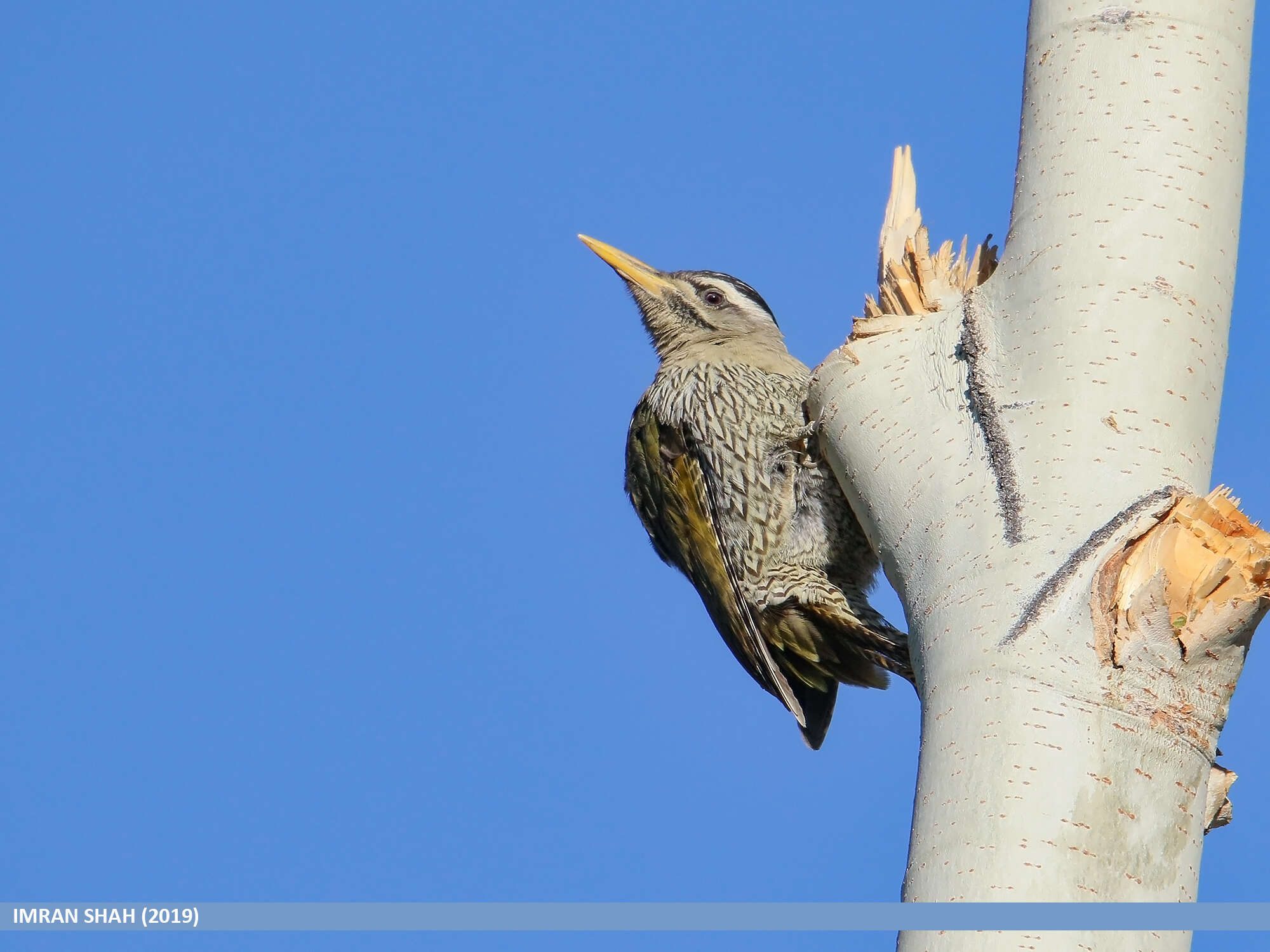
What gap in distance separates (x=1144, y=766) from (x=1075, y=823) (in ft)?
0.66

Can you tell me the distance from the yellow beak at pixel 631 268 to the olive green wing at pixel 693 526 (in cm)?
99

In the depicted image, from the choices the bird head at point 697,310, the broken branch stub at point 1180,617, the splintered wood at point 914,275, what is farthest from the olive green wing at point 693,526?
the broken branch stub at point 1180,617

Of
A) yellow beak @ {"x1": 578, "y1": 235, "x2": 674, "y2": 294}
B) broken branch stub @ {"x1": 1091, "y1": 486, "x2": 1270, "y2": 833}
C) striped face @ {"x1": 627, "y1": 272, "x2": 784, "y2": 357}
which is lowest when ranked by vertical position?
broken branch stub @ {"x1": 1091, "y1": 486, "x2": 1270, "y2": 833}

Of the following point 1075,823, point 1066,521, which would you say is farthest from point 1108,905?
point 1066,521

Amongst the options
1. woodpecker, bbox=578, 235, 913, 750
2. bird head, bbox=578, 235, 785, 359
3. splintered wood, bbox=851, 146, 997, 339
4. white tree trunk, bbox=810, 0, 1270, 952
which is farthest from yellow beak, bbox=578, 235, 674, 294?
white tree trunk, bbox=810, 0, 1270, 952

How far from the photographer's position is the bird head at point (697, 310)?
7039 millimetres

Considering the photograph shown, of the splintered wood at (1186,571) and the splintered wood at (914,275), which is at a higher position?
the splintered wood at (914,275)

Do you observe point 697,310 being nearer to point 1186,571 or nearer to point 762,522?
point 762,522

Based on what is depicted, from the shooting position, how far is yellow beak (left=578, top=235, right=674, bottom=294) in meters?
7.32

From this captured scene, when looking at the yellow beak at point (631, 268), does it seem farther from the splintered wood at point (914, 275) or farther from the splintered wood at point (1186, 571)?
the splintered wood at point (1186, 571)

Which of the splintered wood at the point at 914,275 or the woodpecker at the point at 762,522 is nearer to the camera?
the splintered wood at the point at 914,275

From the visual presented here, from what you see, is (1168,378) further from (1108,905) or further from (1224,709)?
(1108,905)

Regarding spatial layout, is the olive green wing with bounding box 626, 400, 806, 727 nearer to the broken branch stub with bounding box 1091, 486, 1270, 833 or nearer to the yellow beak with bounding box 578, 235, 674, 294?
the yellow beak with bounding box 578, 235, 674, 294

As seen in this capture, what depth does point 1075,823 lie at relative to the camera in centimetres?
225
